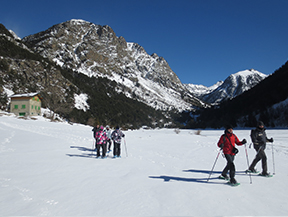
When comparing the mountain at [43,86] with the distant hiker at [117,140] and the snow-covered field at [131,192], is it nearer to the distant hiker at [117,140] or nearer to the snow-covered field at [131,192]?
the distant hiker at [117,140]

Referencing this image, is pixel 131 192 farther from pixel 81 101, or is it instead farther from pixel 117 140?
pixel 81 101

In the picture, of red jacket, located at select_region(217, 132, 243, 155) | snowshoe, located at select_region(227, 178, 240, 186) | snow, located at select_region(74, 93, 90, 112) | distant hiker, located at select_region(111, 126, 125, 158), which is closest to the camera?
snowshoe, located at select_region(227, 178, 240, 186)

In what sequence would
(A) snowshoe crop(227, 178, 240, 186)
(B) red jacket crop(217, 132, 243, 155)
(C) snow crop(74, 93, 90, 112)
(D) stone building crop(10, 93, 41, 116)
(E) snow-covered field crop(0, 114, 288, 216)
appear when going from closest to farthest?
1. (E) snow-covered field crop(0, 114, 288, 216)
2. (A) snowshoe crop(227, 178, 240, 186)
3. (B) red jacket crop(217, 132, 243, 155)
4. (D) stone building crop(10, 93, 41, 116)
5. (C) snow crop(74, 93, 90, 112)

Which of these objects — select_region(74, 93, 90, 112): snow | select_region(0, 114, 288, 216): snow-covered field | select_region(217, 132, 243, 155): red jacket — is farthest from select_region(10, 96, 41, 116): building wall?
select_region(217, 132, 243, 155): red jacket

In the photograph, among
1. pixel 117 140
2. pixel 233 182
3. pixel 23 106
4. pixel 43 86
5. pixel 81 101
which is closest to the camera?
pixel 233 182

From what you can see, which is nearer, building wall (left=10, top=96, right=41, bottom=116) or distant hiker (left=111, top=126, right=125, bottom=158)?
distant hiker (left=111, top=126, right=125, bottom=158)

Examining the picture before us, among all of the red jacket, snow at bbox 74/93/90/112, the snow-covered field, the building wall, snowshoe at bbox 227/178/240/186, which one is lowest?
the snow-covered field

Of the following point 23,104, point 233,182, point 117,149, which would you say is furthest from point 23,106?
point 233,182

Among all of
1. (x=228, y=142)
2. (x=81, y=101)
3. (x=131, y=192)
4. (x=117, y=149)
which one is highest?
(x=81, y=101)

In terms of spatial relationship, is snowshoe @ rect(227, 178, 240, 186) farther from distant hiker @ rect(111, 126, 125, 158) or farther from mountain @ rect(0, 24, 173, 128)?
mountain @ rect(0, 24, 173, 128)

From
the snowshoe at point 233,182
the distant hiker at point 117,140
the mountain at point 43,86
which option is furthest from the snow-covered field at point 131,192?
the mountain at point 43,86

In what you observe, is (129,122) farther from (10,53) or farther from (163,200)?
(163,200)

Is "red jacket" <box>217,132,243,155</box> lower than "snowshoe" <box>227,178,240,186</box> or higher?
higher

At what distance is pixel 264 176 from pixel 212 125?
68000mm
